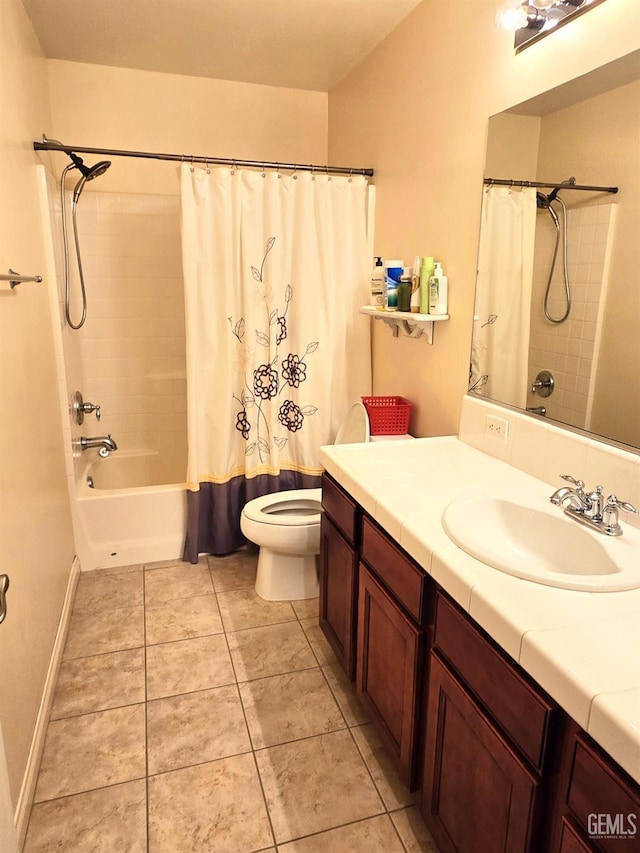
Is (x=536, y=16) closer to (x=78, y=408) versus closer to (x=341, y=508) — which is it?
(x=341, y=508)

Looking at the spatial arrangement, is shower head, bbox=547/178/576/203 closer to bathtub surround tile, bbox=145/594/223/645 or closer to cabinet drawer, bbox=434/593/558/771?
cabinet drawer, bbox=434/593/558/771

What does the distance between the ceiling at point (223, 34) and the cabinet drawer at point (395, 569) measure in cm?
204

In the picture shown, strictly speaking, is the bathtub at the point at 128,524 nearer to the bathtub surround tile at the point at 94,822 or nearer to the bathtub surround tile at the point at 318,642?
the bathtub surround tile at the point at 318,642

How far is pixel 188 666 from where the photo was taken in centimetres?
216

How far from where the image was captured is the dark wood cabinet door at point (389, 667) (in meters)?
1.43

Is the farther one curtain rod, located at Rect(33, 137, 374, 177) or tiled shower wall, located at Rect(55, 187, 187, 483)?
tiled shower wall, located at Rect(55, 187, 187, 483)

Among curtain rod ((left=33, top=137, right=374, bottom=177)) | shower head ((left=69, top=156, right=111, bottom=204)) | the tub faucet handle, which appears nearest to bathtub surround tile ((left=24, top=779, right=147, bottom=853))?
the tub faucet handle

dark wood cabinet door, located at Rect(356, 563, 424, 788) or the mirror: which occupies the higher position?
the mirror

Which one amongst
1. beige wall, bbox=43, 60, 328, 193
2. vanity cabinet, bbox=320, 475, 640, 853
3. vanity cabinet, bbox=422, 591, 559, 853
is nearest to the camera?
vanity cabinet, bbox=320, 475, 640, 853

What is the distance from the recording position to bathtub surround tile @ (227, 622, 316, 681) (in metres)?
2.14

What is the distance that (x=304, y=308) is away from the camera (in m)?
2.74

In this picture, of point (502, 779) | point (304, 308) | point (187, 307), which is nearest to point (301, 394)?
point (304, 308)

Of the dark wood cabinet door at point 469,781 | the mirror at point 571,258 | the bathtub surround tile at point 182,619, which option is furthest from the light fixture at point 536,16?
the bathtub surround tile at point 182,619

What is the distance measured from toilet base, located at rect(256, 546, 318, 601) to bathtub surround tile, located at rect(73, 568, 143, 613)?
1.86ft
